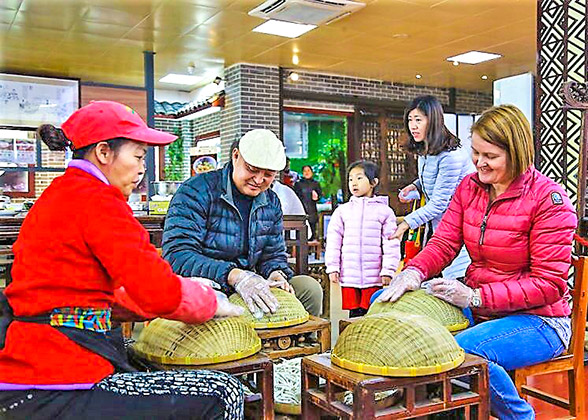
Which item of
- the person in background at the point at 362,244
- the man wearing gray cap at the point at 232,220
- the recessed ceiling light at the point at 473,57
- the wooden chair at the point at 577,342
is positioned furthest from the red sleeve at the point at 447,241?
the recessed ceiling light at the point at 473,57

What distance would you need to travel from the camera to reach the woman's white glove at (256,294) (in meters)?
2.10

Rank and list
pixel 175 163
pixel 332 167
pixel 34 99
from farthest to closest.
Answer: pixel 175 163 < pixel 332 167 < pixel 34 99

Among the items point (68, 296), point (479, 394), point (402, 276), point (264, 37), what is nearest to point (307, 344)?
point (402, 276)

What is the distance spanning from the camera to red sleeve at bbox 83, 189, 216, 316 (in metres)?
1.42

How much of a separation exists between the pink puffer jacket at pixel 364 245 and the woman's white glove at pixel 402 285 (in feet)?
5.21

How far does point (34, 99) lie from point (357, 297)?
578cm

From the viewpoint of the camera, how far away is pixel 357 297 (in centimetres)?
398

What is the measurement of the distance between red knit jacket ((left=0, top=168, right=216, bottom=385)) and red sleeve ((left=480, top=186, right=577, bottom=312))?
1111mm

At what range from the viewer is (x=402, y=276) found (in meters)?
2.24

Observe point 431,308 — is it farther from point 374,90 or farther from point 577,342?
point 374,90

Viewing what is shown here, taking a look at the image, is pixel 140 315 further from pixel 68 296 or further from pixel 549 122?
pixel 549 122

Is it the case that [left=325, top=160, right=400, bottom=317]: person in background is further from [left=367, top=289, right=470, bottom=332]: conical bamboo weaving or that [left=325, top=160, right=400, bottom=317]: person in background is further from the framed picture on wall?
the framed picture on wall

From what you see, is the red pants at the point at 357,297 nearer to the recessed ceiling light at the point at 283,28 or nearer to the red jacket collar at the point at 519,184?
the red jacket collar at the point at 519,184

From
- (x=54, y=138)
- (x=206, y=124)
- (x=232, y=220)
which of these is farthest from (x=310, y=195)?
(x=54, y=138)
